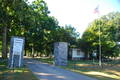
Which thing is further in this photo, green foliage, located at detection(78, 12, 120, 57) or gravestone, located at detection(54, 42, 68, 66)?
green foliage, located at detection(78, 12, 120, 57)

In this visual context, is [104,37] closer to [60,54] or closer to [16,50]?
[60,54]

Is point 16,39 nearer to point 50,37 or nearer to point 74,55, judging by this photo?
point 50,37

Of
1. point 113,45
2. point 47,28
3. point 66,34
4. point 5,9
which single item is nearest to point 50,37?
point 47,28

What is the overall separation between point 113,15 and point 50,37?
116ft

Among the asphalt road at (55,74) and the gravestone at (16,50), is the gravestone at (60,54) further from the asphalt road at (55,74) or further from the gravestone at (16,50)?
the gravestone at (16,50)

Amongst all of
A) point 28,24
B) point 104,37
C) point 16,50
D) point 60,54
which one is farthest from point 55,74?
point 104,37

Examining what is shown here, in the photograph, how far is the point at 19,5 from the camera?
18906mm

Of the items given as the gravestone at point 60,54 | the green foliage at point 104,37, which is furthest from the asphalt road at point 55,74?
the green foliage at point 104,37

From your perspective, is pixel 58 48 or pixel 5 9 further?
pixel 5 9

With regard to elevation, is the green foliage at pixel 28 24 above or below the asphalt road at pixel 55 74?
above

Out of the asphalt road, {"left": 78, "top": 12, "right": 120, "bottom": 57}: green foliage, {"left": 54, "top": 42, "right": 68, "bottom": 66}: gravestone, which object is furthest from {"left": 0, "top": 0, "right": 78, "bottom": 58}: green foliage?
the asphalt road

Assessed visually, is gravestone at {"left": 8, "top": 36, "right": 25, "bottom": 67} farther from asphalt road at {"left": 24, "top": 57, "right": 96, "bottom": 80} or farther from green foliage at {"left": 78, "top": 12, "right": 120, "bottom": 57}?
green foliage at {"left": 78, "top": 12, "right": 120, "bottom": 57}

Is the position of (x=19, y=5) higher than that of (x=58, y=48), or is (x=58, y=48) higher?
(x=19, y=5)

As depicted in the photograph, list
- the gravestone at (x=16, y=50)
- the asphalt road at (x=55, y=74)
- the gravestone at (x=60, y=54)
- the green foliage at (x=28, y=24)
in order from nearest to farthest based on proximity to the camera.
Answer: the asphalt road at (x=55, y=74) < the gravestone at (x=16, y=50) < the gravestone at (x=60, y=54) < the green foliage at (x=28, y=24)
